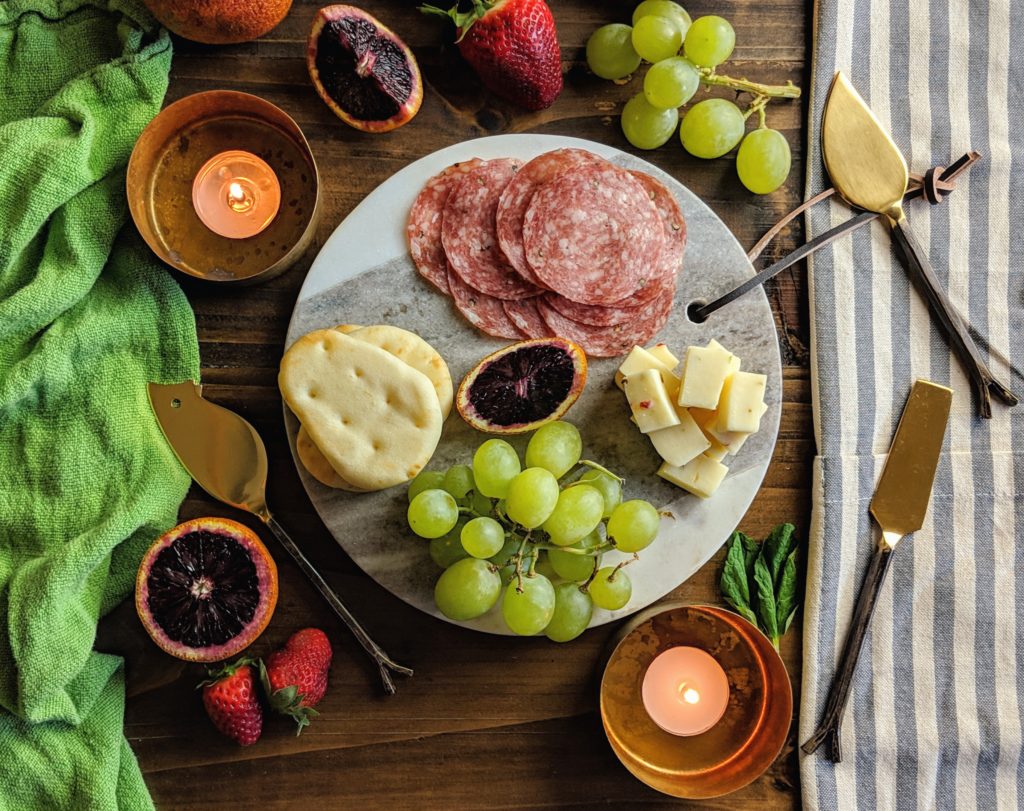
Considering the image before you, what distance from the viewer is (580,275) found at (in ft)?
4.52

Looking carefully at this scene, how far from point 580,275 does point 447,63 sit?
46 cm

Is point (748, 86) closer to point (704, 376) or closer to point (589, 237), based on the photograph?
point (589, 237)

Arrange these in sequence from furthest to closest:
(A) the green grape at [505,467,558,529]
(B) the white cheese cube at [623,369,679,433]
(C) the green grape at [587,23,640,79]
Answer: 1. (C) the green grape at [587,23,640,79]
2. (B) the white cheese cube at [623,369,679,433]
3. (A) the green grape at [505,467,558,529]

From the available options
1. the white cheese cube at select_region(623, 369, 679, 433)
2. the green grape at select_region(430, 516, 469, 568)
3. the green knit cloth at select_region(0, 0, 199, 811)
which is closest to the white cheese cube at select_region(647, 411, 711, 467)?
the white cheese cube at select_region(623, 369, 679, 433)

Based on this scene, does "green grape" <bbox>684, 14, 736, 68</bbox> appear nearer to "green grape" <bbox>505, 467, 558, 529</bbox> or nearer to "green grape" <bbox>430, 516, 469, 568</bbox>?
"green grape" <bbox>505, 467, 558, 529</bbox>

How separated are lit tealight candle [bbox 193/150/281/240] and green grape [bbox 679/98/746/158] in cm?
72

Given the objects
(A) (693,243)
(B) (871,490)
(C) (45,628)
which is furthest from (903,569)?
(C) (45,628)

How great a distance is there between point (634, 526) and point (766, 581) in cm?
31

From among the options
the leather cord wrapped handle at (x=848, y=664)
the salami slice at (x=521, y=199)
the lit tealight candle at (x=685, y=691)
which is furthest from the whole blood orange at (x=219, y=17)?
the leather cord wrapped handle at (x=848, y=664)

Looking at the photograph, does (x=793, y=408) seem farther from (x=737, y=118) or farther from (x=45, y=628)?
(x=45, y=628)

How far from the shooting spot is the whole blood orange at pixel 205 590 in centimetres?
130

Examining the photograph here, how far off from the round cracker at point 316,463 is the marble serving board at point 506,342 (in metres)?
0.03

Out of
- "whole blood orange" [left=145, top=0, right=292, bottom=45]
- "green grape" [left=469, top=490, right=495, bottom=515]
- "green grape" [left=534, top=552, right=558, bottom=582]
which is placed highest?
"whole blood orange" [left=145, top=0, right=292, bottom=45]

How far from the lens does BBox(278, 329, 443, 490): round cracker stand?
51.8 inches
